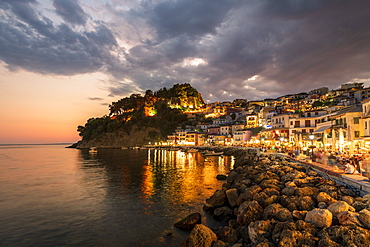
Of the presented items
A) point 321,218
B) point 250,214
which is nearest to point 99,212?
point 250,214

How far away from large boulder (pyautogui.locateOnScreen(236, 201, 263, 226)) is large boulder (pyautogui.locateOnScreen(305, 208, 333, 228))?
2.65 m

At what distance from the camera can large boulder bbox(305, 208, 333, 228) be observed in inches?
330

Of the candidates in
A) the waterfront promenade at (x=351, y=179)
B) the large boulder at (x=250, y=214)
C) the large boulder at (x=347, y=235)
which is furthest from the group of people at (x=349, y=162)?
the large boulder at (x=347, y=235)

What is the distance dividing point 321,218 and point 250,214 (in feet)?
11.2

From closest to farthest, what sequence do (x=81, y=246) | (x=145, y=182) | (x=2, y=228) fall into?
(x=81, y=246) < (x=2, y=228) < (x=145, y=182)

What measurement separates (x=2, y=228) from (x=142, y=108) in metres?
146

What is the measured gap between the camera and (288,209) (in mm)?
A: 10617

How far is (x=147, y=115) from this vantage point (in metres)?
154

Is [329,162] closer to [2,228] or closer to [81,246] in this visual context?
[81,246]

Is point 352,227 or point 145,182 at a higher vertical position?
point 352,227

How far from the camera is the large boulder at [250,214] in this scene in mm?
10914

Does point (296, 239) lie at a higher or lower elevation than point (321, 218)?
lower

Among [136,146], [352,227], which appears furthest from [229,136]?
[352,227]

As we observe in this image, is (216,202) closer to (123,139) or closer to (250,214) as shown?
(250,214)
